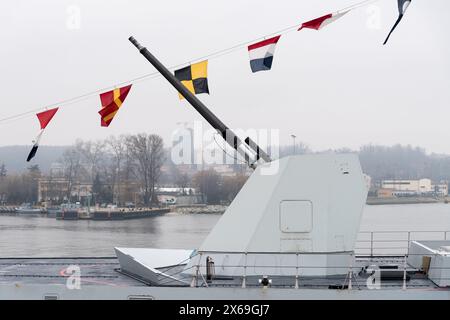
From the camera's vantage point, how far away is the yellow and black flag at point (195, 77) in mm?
14242

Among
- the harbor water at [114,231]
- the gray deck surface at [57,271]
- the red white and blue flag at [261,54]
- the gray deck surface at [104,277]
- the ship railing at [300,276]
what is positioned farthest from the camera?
the harbor water at [114,231]

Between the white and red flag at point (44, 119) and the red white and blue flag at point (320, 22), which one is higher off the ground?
the red white and blue flag at point (320, 22)

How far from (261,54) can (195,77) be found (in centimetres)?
165

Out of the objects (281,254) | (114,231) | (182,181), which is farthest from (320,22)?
(182,181)

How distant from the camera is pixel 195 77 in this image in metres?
14.3

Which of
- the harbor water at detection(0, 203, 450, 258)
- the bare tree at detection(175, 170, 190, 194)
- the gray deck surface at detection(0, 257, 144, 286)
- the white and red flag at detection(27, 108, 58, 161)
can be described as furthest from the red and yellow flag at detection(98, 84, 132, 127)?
the bare tree at detection(175, 170, 190, 194)

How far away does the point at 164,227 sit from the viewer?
47.4m

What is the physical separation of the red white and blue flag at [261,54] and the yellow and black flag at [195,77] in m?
1.11

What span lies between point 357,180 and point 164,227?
35.3 meters

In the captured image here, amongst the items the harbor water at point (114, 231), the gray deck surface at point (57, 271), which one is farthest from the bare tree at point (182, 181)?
the gray deck surface at point (57, 271)

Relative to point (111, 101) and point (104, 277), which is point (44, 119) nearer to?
point (111, 101)

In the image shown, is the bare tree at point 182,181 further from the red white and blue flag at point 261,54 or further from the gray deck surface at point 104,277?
the red white and blue flag at point 261,54

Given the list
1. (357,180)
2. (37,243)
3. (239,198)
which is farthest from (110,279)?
(37,243)
